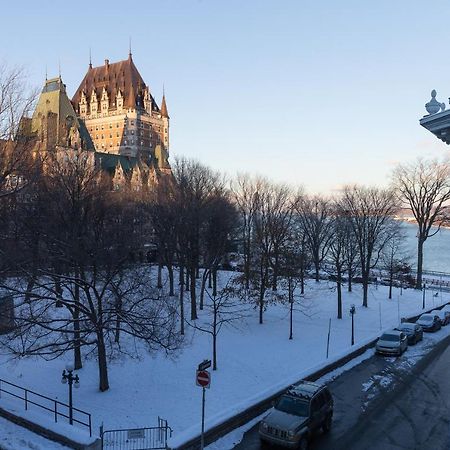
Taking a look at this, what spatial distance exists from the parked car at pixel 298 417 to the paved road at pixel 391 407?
1.72 feet

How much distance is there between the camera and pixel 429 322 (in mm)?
30547

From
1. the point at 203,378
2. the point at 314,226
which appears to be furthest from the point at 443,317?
the point at 203,378

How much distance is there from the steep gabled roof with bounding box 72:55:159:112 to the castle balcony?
377ft

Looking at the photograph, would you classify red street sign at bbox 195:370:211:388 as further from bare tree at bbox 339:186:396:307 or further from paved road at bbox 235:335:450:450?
bare tree at bbox 339:186:396:307

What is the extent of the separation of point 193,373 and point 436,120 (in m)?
14.1

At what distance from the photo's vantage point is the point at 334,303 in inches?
1515

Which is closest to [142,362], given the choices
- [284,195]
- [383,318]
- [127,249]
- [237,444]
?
[127,249]

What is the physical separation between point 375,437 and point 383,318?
20503 millimetres

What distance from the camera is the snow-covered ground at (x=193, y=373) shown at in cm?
1613

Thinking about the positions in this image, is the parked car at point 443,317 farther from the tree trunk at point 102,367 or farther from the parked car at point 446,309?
the tree trunk at point 102,367

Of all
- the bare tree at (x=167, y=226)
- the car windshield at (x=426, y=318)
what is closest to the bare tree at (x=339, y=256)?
the car windshield at (x=426, y=318)

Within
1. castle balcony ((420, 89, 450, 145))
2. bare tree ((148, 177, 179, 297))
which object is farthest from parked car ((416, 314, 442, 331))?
castle balcony ((420, 89, 450, 145))

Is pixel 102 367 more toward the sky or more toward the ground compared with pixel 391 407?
more toward the sky

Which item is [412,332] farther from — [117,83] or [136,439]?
[117,83]
